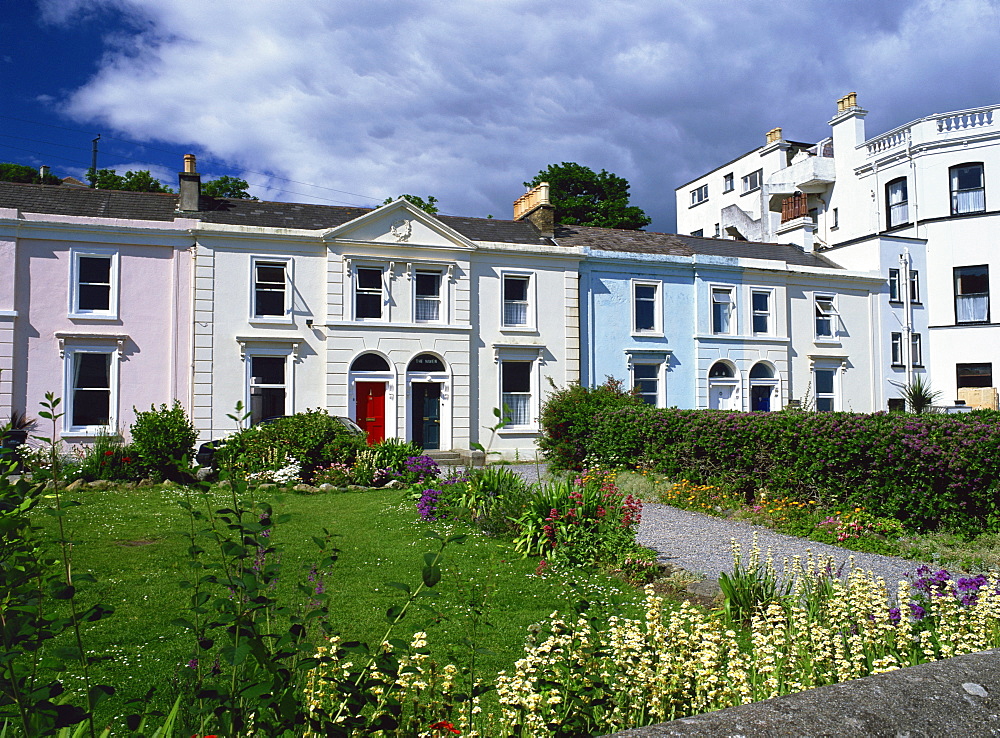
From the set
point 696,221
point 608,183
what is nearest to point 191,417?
point 608,183

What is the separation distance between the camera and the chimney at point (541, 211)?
85.4 ft

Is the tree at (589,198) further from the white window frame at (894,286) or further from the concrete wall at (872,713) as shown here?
the concrete wall at (872,713)

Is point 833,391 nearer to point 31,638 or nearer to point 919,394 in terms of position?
point 919,394

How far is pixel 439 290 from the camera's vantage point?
22.7 meters

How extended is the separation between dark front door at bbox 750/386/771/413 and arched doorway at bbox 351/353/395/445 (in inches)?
568

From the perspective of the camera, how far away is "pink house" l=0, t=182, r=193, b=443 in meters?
19.2

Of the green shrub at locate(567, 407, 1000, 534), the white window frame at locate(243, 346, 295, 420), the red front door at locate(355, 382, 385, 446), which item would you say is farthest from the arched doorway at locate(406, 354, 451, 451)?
the green shrub at locate(567, 407, 1000, 534)

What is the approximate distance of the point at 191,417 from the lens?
19.9 meters

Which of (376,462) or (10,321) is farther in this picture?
(10,321)

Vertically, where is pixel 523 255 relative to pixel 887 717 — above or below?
above

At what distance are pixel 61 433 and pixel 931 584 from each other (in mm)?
21130

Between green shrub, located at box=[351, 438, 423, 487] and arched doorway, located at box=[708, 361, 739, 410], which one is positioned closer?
green shrub, located at box=[351, 438, 423, 487]

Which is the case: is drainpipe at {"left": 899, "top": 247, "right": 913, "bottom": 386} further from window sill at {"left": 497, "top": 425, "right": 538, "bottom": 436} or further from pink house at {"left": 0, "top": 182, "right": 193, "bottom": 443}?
pink house at {"left": 0, "top": 182, "right": 193, "bottom": 443}

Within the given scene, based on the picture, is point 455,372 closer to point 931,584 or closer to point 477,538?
point 477,538
